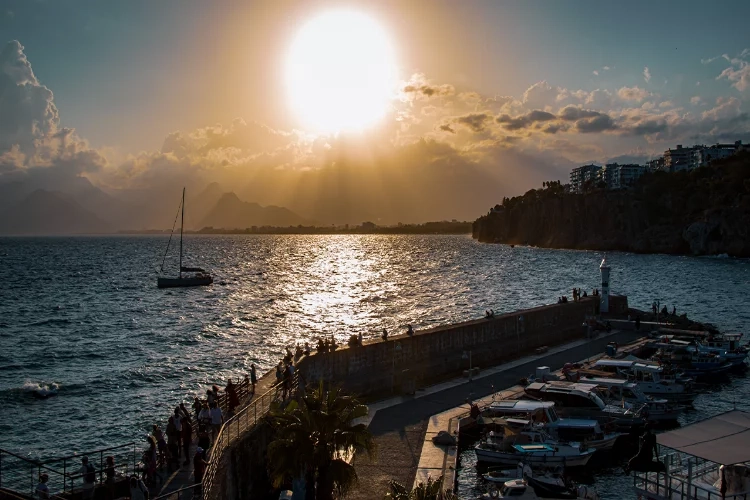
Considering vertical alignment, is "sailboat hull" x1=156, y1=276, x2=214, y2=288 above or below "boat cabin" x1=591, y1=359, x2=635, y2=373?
below

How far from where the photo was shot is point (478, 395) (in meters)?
30.1

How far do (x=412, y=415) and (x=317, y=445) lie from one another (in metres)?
11.0

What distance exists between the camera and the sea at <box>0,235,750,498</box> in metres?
33.0

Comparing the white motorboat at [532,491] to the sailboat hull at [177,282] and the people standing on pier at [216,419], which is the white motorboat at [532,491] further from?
the sailboat hull at [177,282]

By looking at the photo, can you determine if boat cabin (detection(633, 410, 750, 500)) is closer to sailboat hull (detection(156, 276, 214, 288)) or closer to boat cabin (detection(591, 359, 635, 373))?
boat cabin (detection(591, 359, 635, 373))

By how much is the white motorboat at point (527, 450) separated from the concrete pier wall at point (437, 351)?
236 inches

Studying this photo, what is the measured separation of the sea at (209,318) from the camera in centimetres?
3303

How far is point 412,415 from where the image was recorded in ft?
86.5

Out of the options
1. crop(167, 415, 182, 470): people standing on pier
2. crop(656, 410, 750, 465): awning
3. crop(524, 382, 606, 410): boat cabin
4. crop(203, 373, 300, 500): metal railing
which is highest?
crop(656, 410, 750, 465): awning

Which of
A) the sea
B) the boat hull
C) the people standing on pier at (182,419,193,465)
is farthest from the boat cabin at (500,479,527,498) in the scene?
the people standing on pier at (182,419,193,465)

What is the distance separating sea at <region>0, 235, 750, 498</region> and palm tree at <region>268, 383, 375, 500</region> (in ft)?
24.7

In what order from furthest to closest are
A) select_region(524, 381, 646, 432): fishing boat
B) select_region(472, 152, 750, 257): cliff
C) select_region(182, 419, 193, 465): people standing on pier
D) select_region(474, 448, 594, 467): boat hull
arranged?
select_region(472, 152, 750, 257): cliff
select_region(524, 381, 646, 432): fishing boat
select_region(474, 448, 594, 467): boat hull
select_region(182, 419, 193, 465): people standing on pier

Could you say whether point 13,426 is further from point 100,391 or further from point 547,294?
point 547,294

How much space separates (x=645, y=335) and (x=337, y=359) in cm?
2880
